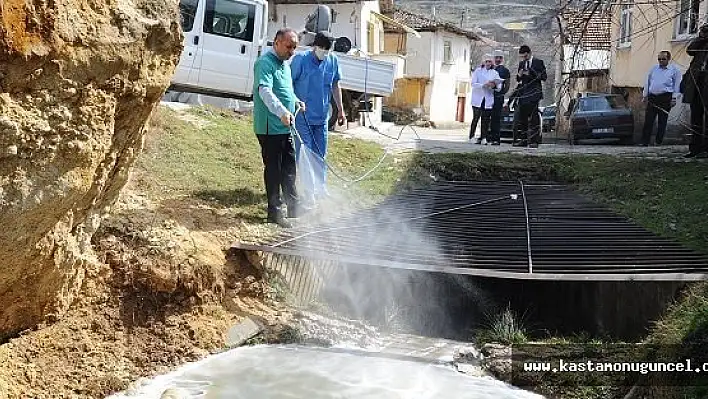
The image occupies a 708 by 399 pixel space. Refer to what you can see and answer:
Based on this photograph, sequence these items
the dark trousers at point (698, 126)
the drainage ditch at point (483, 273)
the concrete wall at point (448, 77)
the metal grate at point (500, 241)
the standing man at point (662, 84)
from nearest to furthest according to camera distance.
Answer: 1. the drainage ditch at point (483, 273)
2. the metal grate at point (500, 241)
3. the dark trousers at point (698, 126)
4. the standing man at point (662, 84)
5. the concrete wall at point (448, 77)

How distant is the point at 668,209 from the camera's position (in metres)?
7.85

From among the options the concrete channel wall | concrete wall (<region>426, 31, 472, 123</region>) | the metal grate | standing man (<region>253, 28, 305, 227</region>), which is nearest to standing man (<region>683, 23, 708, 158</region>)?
the metal grate

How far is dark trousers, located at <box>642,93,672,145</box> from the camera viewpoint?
13367mm

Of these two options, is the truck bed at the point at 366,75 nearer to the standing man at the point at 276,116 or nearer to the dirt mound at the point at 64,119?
the standing man at the point at 276,116

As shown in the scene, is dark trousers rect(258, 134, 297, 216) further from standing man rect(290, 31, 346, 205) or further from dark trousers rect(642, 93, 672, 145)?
dark trousers rect(642, 93, 672, 145)

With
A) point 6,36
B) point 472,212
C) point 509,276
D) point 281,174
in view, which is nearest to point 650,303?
point 509,276

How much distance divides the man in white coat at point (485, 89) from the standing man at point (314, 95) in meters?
6.41

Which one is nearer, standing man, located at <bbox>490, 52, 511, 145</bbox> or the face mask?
the face mask

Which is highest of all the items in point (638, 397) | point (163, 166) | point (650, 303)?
point (163, 166)

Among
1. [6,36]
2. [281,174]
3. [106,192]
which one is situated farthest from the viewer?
[281,174]

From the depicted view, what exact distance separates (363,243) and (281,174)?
1077 millimetres

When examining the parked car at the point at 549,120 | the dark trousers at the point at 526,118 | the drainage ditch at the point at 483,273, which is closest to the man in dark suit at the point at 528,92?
the dark trousers at the point at 526,118

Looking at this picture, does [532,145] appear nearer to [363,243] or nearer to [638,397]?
[363,243]

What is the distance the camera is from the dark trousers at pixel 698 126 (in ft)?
35.3
